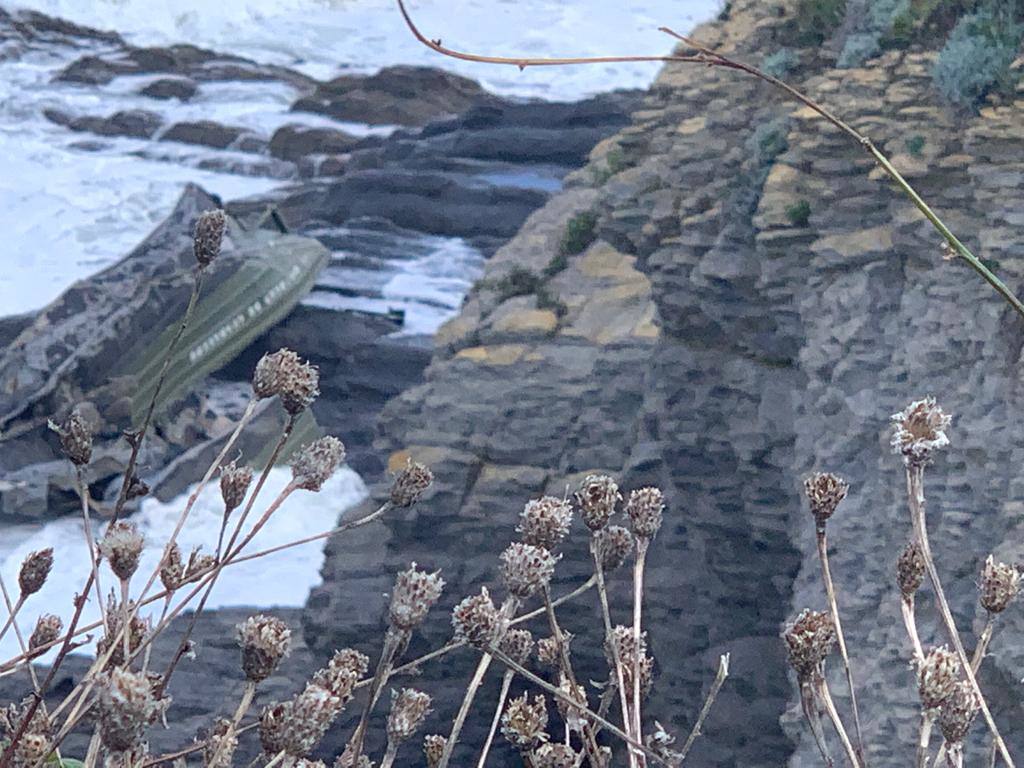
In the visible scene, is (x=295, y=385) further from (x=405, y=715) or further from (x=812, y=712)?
(x=812, y=712)

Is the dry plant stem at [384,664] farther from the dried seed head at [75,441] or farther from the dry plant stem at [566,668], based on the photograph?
the dried seed head at [75,441]

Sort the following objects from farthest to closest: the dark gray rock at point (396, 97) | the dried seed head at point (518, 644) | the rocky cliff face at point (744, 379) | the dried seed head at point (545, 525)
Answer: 1. the dark gray rock at point (396, 97)
2. the rocky cliff face at point (744, 379)
3. the dried seed head at point (518, 644)
4. the dried seed head at point (545, 525)

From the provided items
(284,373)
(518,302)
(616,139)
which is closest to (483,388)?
(518,302)

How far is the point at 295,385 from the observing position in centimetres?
65

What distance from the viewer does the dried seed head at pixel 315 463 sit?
2.11ft

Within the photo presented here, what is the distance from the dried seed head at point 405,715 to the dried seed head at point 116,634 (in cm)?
15

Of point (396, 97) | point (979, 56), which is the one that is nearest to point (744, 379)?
point (979, 56)

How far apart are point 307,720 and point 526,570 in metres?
0.15

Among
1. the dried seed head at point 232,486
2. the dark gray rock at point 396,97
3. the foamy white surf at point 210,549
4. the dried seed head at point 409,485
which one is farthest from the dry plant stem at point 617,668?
the dark gray rock at point 396,97

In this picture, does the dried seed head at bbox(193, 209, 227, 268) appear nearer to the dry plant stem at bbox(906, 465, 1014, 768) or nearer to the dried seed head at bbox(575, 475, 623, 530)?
the dried seed head at bbox(575, 475, 623, 530)

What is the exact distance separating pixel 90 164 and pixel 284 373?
133 inches

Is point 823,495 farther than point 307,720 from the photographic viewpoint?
Yes

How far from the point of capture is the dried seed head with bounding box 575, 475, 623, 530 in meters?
0.66

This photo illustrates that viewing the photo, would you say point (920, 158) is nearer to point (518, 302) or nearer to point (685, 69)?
point (685, 69)
